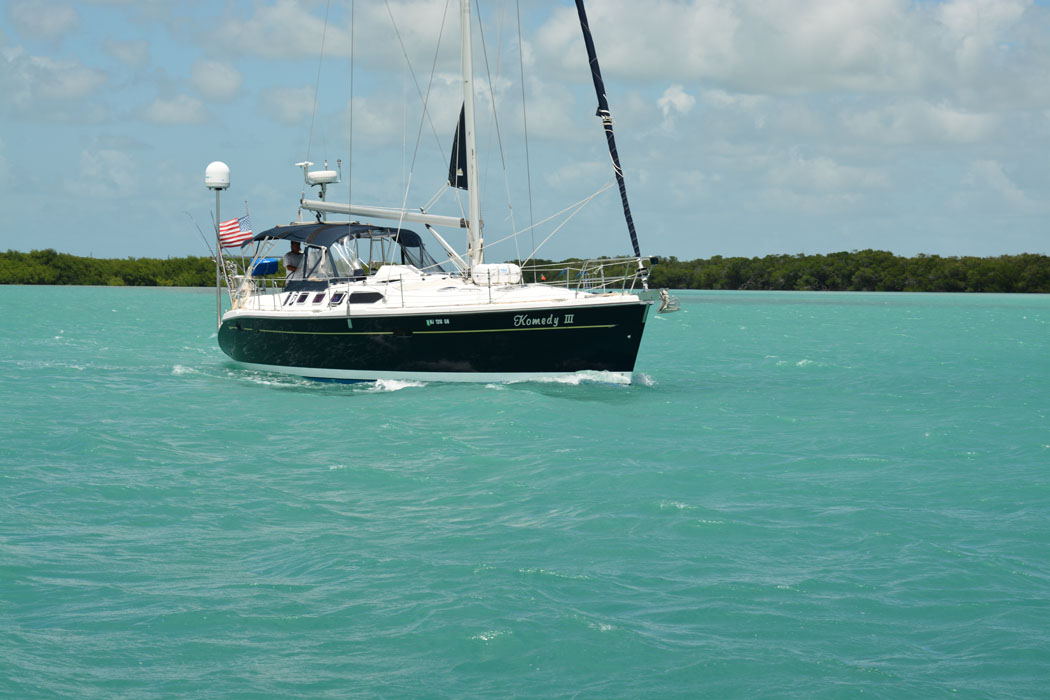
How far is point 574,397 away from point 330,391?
5372 millimetres

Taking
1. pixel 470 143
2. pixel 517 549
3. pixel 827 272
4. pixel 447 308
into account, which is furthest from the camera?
pixel 827 272

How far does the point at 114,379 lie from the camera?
2488 cm

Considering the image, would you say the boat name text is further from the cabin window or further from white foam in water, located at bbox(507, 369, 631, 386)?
the cabin window

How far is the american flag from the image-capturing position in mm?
24891

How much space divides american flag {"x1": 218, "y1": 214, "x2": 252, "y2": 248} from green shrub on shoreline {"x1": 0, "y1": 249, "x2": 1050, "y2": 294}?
413ft

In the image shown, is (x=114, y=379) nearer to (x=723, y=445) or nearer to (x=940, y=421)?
(x=723, y=445)

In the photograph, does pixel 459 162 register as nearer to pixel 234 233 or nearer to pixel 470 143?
pixel 470 143

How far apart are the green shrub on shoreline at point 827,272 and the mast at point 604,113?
12745cm

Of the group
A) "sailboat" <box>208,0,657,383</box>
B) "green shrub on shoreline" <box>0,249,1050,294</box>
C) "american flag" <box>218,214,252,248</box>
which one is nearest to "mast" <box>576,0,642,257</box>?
"sailboat" <box>208,0,657,383</box>

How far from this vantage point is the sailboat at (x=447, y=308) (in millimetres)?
20203

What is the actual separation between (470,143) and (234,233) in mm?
6495

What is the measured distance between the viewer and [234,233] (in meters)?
25.0

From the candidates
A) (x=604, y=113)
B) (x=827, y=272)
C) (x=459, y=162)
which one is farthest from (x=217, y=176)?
(x=827, y=272)

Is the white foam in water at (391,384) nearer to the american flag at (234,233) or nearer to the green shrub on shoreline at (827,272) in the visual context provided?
the american flag at (234,233)
